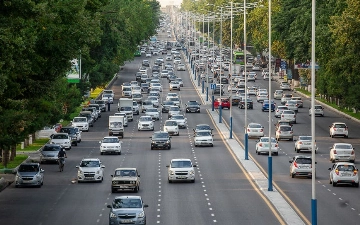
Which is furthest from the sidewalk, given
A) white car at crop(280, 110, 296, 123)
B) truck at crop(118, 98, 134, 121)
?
truck at crop(118, 98, 134, 121)

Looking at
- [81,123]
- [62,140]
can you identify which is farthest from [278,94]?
[62,140]

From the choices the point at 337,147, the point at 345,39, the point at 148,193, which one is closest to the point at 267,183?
the point at 148,193

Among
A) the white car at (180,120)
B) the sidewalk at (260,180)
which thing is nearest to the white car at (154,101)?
the sidewalk at (260,180)

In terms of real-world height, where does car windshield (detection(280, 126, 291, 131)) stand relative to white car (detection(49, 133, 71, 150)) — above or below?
above

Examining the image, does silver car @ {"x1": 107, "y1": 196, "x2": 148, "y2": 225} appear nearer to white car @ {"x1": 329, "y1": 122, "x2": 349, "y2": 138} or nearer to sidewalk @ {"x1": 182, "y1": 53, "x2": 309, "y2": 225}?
sidewalk @ {"x1": 182, "y1": 53, "x2": 309, "y2": 225}

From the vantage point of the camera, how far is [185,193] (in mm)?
58281

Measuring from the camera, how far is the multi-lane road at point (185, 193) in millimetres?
49375

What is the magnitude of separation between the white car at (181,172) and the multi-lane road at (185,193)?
416mm

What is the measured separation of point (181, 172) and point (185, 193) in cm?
468

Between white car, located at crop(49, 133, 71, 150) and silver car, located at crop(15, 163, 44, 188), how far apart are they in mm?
20264

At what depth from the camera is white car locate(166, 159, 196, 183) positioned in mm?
62719

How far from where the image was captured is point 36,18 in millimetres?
42031

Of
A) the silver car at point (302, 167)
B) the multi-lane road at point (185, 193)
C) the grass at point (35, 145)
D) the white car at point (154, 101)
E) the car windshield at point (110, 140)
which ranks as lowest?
the multi-lane road at point (185, 193)

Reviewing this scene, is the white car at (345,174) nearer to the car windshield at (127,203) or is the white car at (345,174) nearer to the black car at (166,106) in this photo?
the car windshield at (127,203)
